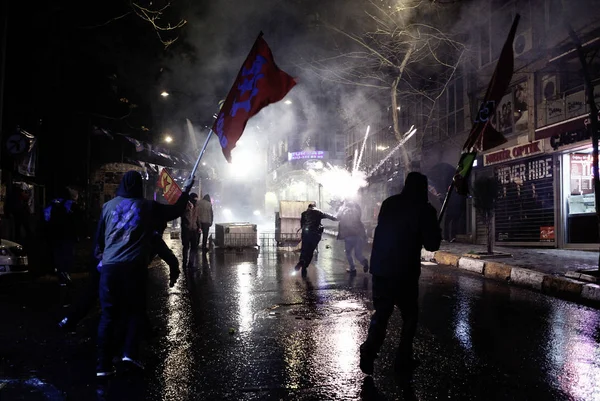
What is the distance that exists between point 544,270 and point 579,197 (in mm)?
6693

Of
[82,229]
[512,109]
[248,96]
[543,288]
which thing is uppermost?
[512,109]

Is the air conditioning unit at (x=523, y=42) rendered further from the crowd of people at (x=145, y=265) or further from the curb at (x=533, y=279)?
the crowd of people at (x=145, y=265)

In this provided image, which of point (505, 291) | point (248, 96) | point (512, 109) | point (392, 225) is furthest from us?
point (512, 109)

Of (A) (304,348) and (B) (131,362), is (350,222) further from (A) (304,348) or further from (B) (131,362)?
(B) (131,362)

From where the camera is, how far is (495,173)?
1850cm

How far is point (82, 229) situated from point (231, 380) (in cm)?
613

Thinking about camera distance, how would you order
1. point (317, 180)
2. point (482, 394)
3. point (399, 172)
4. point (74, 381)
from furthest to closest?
1. point (317, 180)
2. point (399, 172)
3. point (74, 381)
4. point (482, 394)

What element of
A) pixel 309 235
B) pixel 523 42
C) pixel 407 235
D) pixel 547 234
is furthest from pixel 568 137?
pixel 407 235

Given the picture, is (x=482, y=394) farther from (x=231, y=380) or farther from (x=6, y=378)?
(x=6, y=378)

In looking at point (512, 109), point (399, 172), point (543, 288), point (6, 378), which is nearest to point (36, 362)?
point (6, 378)

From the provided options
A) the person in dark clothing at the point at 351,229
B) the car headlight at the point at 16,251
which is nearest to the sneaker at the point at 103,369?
the car headlight at the point at 16,251

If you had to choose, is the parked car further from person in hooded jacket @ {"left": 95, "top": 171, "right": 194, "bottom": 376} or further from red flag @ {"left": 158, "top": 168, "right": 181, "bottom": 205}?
red flag @ {"left": 158, "top": 168, "right": 181, "bottom": 205}

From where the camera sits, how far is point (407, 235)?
3857mm

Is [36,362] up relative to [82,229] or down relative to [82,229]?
down
